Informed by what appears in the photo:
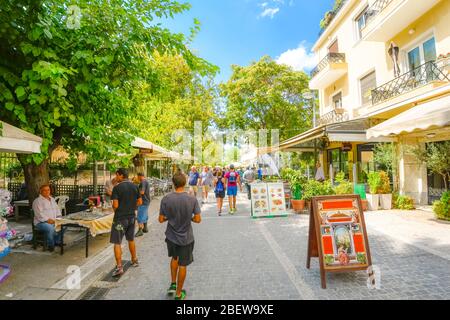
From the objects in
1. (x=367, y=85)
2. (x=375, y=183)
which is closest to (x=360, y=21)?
(x=367, y=85)

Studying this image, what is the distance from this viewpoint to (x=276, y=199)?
364 inches

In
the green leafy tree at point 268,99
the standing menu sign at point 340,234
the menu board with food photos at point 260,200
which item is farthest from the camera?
the green leafy tree at point 268,99

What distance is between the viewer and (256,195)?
30.1ft

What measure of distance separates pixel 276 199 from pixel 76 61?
283 inches

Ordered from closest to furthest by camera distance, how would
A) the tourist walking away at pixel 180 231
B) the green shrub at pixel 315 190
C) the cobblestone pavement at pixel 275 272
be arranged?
the tourist walking away at pixel 180 231
the cobblestone pavement at pixel 275 272
the green shrub at pixel 315 190

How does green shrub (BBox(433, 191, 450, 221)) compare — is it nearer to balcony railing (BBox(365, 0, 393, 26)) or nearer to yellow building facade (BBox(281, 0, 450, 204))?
yellow building facade (BBox(281, 0, 450, 204))

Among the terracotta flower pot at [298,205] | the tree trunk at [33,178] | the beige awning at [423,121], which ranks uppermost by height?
the beige awning at [423,121]

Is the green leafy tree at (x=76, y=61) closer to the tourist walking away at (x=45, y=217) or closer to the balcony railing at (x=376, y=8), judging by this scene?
the tourist walking away at (x=45, y=217)

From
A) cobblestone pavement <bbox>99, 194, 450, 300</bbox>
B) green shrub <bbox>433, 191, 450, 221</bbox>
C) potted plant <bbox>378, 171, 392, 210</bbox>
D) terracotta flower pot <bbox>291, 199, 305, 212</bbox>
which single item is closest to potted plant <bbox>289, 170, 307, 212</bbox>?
terracotta flower pot <bbox>291, 199, 305, 212</bbox>

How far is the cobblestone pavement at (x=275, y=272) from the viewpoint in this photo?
3.65m

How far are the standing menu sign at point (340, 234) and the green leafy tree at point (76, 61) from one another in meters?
3.56

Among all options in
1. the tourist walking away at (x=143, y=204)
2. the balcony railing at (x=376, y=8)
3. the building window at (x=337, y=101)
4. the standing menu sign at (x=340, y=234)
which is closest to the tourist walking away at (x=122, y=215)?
the tourist walking away at (x=143, y=204)

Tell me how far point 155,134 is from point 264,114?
12.5 m
